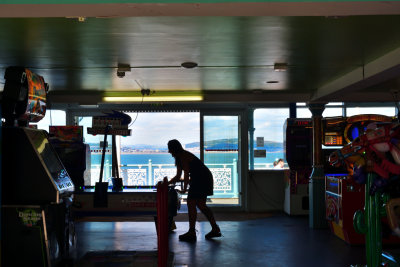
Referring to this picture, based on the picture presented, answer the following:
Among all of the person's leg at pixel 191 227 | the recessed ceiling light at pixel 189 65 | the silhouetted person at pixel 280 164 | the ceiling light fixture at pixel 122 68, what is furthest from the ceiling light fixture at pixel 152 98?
the silhouetted person at pixel 280 164

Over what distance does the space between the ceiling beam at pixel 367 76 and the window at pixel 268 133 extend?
7.85 ft

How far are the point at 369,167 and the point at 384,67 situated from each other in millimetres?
1399

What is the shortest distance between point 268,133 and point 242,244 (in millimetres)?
3889

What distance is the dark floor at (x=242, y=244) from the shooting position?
4891mm

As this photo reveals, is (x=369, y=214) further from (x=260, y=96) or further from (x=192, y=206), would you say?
(x=260, y=96)

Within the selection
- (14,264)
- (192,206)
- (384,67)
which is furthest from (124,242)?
(384,67)

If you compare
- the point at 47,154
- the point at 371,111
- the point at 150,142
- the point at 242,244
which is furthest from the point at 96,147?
the point at 150,142

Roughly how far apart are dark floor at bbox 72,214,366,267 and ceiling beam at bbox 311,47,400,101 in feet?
7.42

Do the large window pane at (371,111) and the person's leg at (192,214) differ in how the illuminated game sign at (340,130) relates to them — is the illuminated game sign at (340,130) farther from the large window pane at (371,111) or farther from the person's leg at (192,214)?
the person's leg at (192,214)

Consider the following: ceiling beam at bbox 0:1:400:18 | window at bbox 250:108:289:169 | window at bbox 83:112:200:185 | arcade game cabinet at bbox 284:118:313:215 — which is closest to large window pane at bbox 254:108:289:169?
window at bbox 250:108:289:169

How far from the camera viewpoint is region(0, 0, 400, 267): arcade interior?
334cm

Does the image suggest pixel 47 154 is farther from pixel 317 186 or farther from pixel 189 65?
pixel 317 186

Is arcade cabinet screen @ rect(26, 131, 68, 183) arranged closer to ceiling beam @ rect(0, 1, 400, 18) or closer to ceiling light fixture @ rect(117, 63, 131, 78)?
ceiling light fixture @ rect(117, 63, 131, 78)

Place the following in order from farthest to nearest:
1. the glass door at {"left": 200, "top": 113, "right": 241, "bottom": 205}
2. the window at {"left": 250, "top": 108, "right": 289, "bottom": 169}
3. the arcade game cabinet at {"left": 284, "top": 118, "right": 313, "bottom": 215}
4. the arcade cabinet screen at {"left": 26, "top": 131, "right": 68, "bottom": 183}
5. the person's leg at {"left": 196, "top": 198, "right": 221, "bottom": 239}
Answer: the window at {"left": 250, "top": 108, "right": 289, "bottom": 169}
the glass door at {"left": 200, "top": 113, "right": 241, "bottom": 205}
the arcade game cabinet at {"left": 284, "top": 118, "right": 313, "bottom": 215}
the person's leg at {"left": 196, "top": 198, "right": 221, "bottom": 239}
the arcade cabinet screen at {"left": 26, "top": 131, "right": 68, "bottom": 183}
